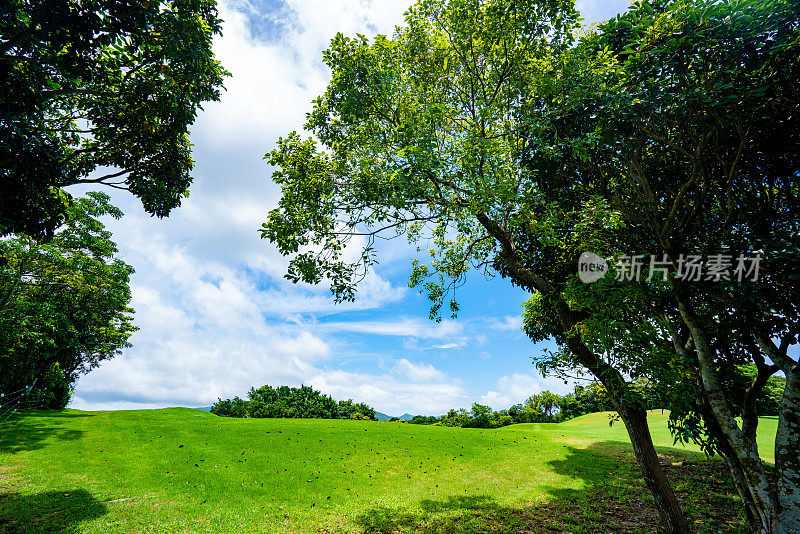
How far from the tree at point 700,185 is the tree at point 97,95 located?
34.9 feet

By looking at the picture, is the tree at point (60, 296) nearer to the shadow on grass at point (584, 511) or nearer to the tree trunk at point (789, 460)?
the shadow on grass at point (584, 511)

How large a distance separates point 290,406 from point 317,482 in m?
22.9

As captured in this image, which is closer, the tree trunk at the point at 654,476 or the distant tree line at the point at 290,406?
the tree trunk at the point at 654,476

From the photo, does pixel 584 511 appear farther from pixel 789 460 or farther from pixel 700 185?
pixel 700 185

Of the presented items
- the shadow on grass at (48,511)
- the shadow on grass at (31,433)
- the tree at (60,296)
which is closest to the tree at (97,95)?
the tree at (60,296)

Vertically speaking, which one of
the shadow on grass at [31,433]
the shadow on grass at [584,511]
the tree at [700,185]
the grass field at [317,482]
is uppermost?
the tree at [700,185]

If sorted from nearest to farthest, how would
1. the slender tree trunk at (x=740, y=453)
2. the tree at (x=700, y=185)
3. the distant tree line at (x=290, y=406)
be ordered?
the tree at (x=700, y=185)
the slender tree trunk at (x=740, y=453)
the distant tree line at (x=290, y=406)

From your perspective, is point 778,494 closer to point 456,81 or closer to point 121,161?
point 456,81

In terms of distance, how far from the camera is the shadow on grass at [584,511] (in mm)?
10430

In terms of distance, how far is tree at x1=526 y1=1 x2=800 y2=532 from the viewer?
712cm

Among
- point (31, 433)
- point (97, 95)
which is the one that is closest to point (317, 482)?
point (97, 95)

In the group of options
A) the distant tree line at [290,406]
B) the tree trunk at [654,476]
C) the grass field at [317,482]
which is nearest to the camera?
the tree trunk at [654,476]

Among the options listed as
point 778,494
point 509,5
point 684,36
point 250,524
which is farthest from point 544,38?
point 250,524

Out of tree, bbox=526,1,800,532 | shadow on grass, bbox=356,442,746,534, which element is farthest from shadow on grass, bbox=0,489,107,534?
tree, bbox=526,1,800,532
